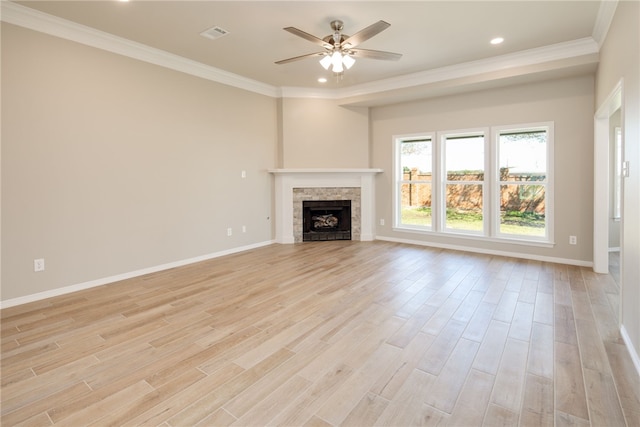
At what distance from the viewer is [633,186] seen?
2330 mm

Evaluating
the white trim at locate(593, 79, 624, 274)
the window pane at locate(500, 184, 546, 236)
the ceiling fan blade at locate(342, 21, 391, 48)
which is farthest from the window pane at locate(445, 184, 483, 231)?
the ceiling fan blade at locate(342, 21, 391, 48)

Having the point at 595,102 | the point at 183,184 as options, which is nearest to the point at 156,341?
the point at 183,184

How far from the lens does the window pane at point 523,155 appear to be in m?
4.99

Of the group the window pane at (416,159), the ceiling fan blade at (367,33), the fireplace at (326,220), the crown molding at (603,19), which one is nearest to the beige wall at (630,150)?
the crown molding at (603,19)

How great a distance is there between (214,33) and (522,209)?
5079 mm

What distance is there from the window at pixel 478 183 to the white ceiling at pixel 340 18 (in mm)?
1337

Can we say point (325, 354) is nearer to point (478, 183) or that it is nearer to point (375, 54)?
point (375, 54)

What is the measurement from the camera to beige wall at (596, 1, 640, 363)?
2244 mm

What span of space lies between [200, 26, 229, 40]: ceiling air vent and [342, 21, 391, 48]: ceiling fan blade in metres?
1.50

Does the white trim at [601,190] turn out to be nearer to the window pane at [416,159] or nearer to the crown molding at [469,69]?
the crown molding at [469,69]

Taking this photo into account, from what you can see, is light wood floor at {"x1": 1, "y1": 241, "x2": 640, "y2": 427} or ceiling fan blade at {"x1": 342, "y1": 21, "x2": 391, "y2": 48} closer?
light wood floor at {"x1": 1, "y1": 241, "x2": 640, "y2": 427}

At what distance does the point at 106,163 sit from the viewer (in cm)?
400

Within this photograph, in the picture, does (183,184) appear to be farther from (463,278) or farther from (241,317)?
(463,278)

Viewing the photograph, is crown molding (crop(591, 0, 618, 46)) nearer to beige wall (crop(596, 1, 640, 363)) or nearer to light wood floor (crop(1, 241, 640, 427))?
beige wall (crop(596, 1, 640, 363))
